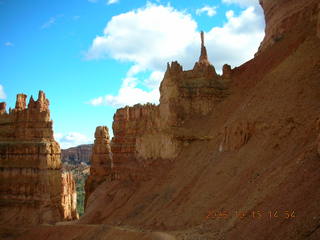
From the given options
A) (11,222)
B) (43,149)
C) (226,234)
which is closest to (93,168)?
(43,149)

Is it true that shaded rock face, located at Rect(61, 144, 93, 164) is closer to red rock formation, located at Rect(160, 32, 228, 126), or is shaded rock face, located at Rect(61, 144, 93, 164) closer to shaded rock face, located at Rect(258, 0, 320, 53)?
red rock formation, located at Rect(160, 32, 228, 126)

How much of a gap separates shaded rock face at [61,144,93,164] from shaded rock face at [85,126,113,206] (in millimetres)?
91068

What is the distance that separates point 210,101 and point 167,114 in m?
3.79

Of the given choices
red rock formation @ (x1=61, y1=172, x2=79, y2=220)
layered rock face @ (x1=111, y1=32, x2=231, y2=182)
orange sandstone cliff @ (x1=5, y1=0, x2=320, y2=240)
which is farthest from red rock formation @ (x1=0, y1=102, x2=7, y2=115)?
layered rock face @ (x1=111, y1=32, x2=231, y2=182)

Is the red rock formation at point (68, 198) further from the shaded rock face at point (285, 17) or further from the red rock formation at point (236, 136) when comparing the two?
the shaded rock face at point (285, 17)

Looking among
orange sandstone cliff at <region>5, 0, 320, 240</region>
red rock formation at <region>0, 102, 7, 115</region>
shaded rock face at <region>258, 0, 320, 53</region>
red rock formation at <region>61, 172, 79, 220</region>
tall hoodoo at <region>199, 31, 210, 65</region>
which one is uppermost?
shaded rock face at <region>258, 0, 320, 53</region>

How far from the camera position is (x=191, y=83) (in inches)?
1355

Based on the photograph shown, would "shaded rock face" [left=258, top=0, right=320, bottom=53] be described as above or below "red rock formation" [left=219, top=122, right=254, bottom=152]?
above

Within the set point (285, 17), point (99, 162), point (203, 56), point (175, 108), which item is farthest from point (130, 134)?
point (285, 17)

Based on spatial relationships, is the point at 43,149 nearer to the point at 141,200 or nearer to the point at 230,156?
the point at 141,200

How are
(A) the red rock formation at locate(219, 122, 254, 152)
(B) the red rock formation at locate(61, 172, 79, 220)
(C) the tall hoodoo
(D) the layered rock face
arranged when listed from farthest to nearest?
(B) the red rock formation at locate(61, 172, 79, 220) < (C) the tall hoodoo < (D) the layered rock face < (A) the red rock formation at locate(219, 122, 254, 152)
